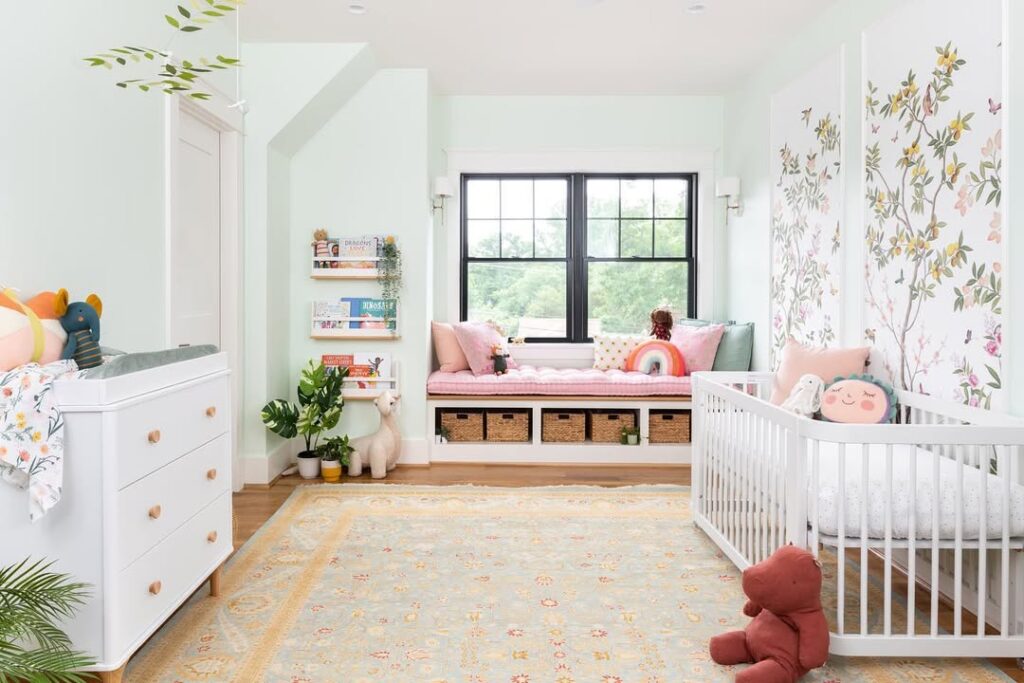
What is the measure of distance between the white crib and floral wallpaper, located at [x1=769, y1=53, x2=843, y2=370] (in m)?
1.25

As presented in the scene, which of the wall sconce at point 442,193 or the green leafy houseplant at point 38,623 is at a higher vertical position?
the wall sconce at point 442,193

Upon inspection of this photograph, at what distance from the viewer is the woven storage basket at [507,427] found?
16.0 ft

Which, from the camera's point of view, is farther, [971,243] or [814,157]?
[814,157]

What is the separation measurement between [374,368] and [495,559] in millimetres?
1961

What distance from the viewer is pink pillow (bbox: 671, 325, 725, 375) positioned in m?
5.02

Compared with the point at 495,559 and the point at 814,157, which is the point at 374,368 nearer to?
the point at 495,559

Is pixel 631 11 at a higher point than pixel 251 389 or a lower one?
higher

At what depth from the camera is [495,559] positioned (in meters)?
3.06

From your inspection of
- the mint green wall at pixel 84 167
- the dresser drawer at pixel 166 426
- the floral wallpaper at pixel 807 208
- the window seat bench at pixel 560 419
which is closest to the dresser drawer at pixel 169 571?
the dresser drawer at pixel 166 426

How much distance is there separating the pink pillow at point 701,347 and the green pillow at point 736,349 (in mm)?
36

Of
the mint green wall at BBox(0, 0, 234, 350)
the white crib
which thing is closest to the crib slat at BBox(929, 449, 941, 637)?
the white crib

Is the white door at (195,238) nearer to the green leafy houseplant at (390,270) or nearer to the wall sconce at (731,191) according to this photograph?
the green leafy houseplant at (390,270)

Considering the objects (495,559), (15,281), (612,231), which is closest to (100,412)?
(15,281)

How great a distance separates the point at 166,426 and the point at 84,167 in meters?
1.03
